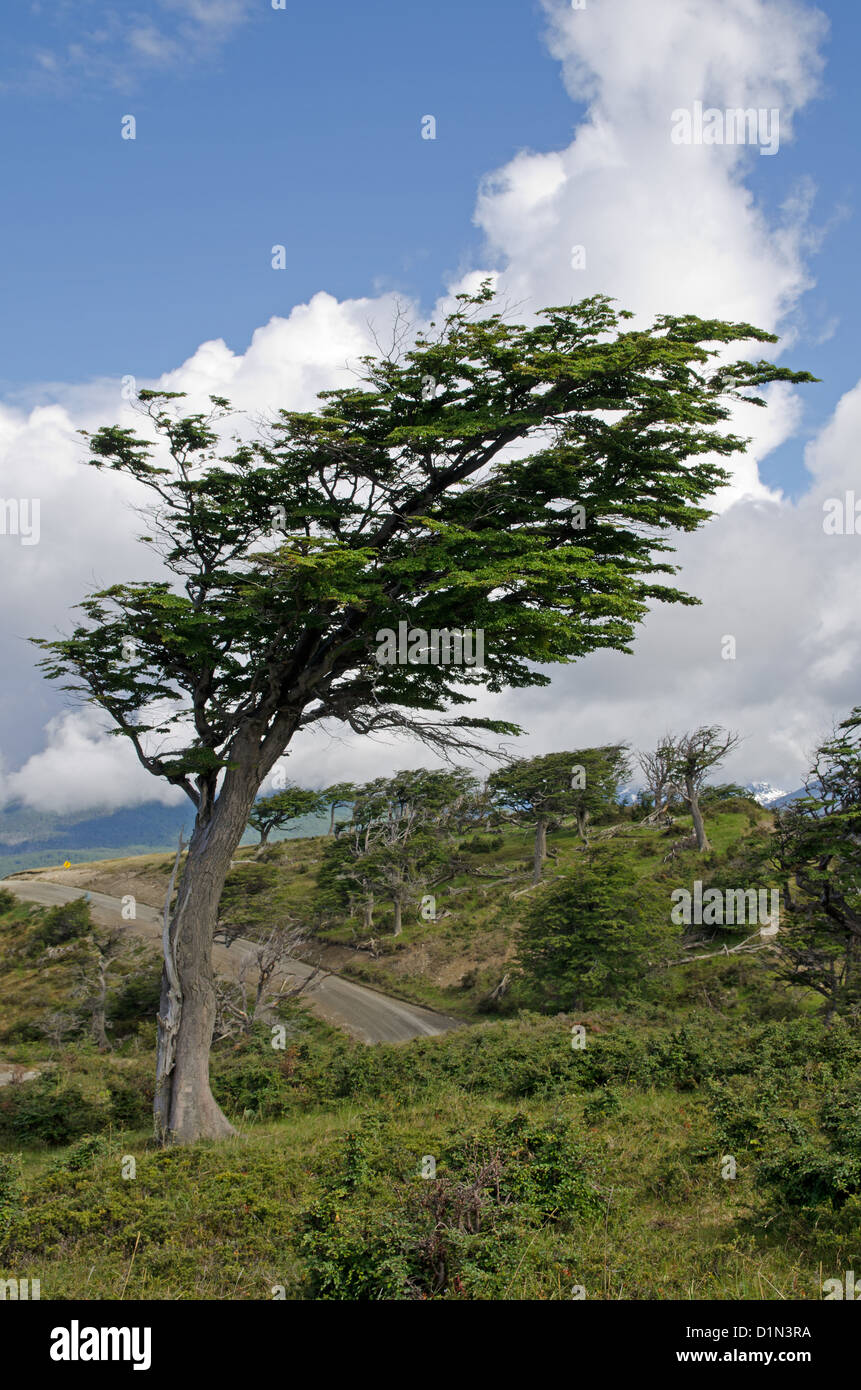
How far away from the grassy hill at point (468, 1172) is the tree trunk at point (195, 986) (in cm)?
97

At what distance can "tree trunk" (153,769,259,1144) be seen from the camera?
13789 millimetres

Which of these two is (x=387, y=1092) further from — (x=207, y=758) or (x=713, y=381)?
(x=713, y=381)

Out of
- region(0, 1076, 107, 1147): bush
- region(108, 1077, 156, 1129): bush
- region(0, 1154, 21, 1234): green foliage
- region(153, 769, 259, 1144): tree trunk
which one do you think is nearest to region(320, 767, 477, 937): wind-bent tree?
region(108, 1077, 156, 1129): bush

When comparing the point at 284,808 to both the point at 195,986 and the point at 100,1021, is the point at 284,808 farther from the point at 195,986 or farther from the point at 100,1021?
the point at 195,986

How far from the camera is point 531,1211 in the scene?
6633 millimetres

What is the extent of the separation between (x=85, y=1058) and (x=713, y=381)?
74.7ft

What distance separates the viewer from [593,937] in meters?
31.6

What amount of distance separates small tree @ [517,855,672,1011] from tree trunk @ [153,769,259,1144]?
64.5 ft

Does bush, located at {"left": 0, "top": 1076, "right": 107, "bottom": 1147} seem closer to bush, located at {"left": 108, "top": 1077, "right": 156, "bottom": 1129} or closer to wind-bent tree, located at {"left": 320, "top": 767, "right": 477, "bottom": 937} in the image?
bush, located at {"left": 108, "top": 1077, "right": 156, "bottom": 1129}

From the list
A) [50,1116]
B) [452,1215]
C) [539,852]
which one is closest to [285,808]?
[50,1116]

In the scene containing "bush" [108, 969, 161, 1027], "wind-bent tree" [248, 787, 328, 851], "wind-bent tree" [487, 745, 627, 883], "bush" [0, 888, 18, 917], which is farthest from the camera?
"bush" [0, 888, 18, 917]

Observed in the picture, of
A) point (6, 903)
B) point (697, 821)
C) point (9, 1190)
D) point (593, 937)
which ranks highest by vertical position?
point (697, 821)

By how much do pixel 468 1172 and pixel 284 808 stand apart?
28346mm
